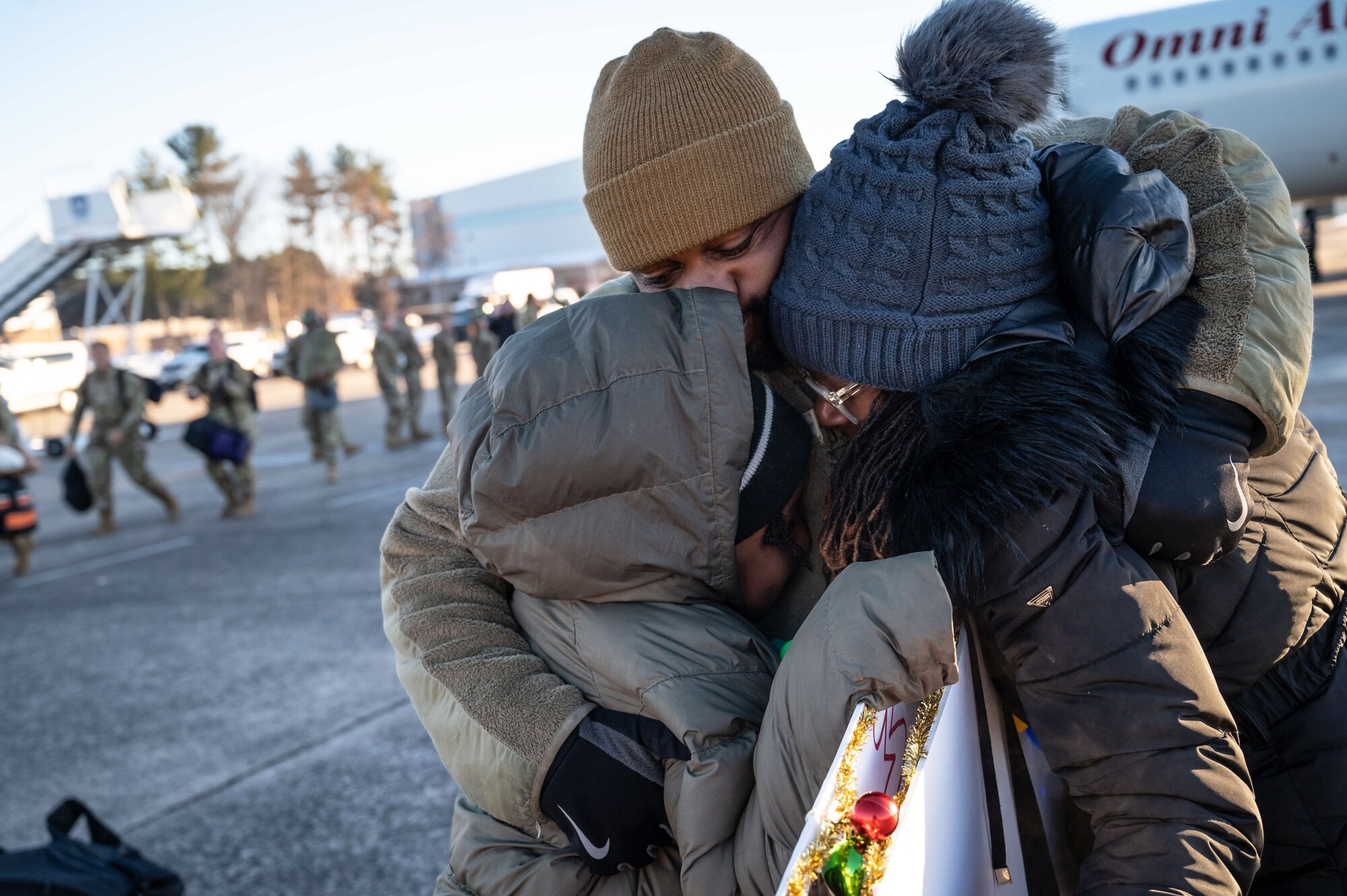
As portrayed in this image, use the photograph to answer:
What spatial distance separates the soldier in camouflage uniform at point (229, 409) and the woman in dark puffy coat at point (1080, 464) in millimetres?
8944

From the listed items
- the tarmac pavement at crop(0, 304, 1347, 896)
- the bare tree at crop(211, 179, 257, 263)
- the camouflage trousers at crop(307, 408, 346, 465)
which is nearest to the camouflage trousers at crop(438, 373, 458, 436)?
the camouflage trousers at crop(307, 408, 346, 465)

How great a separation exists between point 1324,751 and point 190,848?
10.4 feet

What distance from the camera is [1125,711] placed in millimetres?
1101

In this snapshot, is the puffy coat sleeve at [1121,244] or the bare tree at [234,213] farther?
the bare tree at [234,213]

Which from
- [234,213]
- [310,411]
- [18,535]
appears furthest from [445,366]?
[234,213]

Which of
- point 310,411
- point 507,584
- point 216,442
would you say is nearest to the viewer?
point 507,584

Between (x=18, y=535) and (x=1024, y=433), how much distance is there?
7.95 m

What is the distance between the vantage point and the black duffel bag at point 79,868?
2418mm

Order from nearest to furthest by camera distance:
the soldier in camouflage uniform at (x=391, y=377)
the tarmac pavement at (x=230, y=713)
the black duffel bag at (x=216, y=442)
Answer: the tarmac pavement at (x=230, y=713) < the black duffel bag at (x=216, y=442) < the soldier in camouflage uniform at (x=391, y=377)

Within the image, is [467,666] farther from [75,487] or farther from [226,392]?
[226,392]

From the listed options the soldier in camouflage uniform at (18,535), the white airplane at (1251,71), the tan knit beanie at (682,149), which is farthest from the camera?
the white airplane at (1251,71)

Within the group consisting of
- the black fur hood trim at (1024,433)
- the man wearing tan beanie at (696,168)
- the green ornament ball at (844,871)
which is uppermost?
the man wearing tan beanie at (696,168)

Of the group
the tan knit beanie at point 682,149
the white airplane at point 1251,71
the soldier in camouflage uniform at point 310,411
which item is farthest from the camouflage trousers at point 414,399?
the tan knit beanie at point 682,149

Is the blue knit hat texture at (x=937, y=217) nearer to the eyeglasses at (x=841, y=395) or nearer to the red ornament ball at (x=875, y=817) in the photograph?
the eyeglasses at (x=841, y=395)
